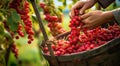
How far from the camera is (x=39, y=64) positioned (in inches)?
234

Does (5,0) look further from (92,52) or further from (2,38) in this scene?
(92,52)

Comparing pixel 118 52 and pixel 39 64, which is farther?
pixel 39 64

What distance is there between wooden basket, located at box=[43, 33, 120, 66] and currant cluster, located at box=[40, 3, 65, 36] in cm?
83

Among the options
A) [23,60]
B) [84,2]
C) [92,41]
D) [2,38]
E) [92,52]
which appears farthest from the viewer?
[23,60]

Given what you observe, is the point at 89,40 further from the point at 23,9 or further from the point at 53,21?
the point at 53,21

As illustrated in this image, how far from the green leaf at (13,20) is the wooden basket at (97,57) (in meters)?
0.38

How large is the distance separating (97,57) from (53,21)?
974mm

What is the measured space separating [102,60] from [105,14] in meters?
0.32

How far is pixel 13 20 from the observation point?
2.71m

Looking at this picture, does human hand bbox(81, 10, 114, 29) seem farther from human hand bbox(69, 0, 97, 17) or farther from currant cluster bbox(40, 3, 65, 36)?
currant cluster bbox(40, 3, 65, 36)

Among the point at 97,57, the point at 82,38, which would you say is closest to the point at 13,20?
the point at 82,38

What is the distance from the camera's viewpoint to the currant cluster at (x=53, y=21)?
3.36 meters

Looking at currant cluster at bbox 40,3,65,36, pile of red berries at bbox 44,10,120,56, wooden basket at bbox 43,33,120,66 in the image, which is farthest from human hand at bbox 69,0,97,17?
currant cluster at bbox 40,3,65,36

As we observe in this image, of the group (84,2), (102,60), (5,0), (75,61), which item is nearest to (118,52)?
(102,60)
